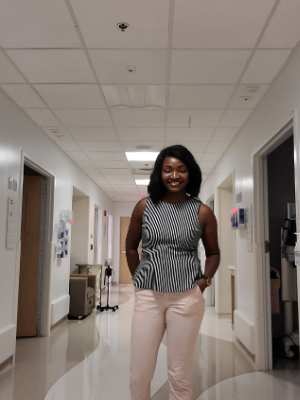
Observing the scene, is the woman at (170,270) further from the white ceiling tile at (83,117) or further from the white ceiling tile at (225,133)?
the white ceiling tile at (225,133)

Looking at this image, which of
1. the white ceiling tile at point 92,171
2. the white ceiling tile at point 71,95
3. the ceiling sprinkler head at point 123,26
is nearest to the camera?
the ceiling sprinkler head at point 123,26

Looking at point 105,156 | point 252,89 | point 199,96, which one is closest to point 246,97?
point 252,89

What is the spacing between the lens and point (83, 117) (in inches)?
162

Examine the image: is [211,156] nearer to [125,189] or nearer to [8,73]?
[8,73]

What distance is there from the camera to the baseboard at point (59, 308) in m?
4.87

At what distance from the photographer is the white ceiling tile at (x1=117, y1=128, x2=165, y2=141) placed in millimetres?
4531

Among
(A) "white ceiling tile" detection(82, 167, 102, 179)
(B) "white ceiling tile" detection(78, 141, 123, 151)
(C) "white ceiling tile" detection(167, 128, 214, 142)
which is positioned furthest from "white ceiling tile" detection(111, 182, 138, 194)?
(C) "white ceiling tile" detection(167, 128, 214, 142)

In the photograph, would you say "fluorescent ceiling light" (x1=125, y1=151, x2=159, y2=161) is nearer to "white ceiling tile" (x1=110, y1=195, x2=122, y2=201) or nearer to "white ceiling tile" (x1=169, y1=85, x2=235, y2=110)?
"white ceiling tile" (x1=169, y1=85, x2=235, y2=110)

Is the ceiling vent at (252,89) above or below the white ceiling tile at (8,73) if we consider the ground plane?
below

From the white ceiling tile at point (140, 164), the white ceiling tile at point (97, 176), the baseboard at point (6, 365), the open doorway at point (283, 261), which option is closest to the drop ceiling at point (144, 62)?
the open doorway at point (283, 261)

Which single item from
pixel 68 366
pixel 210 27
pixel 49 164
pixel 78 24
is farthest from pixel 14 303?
pixel 210 27

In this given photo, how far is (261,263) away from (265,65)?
5.96 ft

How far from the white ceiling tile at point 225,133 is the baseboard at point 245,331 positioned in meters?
2.19

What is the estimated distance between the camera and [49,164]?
4.86 meters
